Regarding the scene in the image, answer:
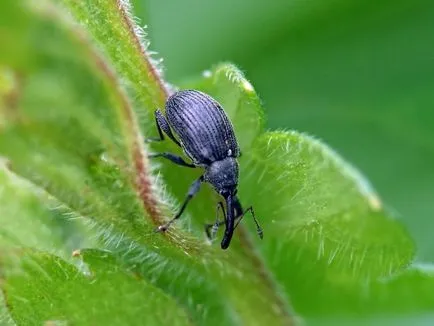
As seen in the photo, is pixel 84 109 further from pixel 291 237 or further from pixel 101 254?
pixel 291 237

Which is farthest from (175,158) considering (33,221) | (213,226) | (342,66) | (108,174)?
(342,66)

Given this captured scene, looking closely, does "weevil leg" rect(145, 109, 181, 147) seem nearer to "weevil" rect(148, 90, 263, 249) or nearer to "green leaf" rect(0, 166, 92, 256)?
"weevil" rect(148, 90, 263, 249)

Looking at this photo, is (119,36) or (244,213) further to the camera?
(244,213)

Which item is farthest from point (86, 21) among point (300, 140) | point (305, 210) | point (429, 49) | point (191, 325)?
point (429, 49)

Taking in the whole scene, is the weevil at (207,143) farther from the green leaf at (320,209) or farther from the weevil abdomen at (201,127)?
the green leaf at (320,209)

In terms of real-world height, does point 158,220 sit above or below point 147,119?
below

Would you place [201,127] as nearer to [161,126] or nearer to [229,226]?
[161,126]

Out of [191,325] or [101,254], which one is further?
[191,325]
